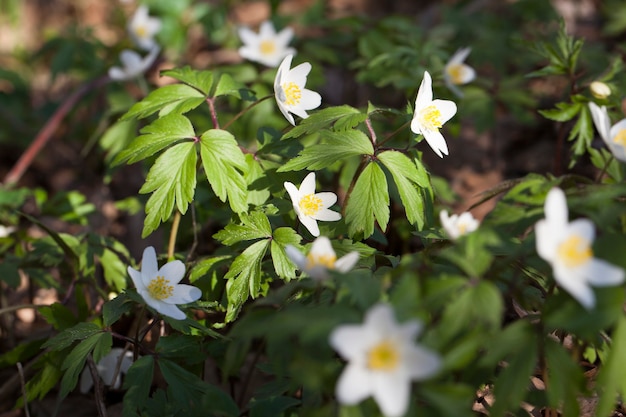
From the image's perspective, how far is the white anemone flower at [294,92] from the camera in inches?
101

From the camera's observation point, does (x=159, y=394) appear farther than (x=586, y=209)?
Yes

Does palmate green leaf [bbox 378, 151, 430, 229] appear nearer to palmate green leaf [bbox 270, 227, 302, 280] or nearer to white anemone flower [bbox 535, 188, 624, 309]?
palmate green leaf [bbox 270, 227, 302, 280]

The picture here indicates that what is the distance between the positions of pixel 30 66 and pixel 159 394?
4.40 m

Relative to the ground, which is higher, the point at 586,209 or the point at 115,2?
the point at 586,209

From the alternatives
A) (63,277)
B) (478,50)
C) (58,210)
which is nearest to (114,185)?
(58,210)

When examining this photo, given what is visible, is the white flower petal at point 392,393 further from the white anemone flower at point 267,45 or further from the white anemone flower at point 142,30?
the white anemone flower at point 142,30

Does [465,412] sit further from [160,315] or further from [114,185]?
[114,185]

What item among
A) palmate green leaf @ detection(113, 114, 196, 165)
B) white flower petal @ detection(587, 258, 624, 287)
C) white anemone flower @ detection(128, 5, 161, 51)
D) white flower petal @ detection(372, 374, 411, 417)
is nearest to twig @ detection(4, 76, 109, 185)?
white anemone flower @ detection(128, 5, 161, 51)

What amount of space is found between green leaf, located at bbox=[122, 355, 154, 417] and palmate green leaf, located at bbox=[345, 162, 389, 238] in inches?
37.0

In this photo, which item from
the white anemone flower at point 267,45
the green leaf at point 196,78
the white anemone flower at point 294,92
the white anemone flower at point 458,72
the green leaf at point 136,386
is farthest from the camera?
the white anemone flower at point 267,45

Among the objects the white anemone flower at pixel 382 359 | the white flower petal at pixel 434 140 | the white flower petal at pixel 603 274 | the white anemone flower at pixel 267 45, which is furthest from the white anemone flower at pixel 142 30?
the white flower petal at pixel 603 274

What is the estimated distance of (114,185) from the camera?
15.9 feet

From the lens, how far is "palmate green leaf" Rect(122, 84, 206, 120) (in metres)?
2.64

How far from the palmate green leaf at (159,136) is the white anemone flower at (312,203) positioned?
1.62 ft
